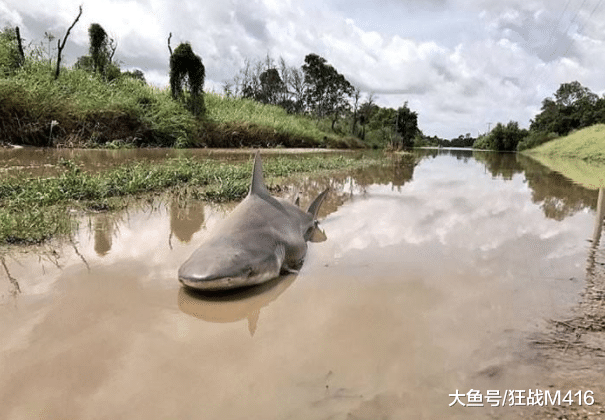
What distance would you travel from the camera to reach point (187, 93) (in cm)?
2575

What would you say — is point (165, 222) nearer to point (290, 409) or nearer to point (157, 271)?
point (157, 271)

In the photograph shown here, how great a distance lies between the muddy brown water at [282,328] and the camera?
1789 mm

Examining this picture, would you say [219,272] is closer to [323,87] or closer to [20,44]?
[20,44]

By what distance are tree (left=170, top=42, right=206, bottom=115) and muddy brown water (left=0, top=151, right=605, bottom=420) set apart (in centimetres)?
2157

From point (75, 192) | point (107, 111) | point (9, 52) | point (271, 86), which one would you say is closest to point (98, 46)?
point (9, 52)

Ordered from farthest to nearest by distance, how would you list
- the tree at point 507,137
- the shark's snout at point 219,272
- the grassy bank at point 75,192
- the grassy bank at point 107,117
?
the tree at point 507,137 < the grassy bank at point 107,117 < the grassy bank at point 75,192 < the shark's snout at point 219,272

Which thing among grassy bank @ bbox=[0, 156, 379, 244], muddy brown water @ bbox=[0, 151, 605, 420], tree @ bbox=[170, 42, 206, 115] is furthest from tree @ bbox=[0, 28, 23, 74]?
muddy brown water @ bbox=[0, 151, 605, 420]

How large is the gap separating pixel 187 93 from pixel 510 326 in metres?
25.9

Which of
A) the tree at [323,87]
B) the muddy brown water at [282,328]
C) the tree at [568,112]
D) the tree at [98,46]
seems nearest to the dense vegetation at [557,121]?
the tree at [568,112]

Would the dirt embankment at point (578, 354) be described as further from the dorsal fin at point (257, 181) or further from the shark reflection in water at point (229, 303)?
the dorsal fin at point (257, 181)

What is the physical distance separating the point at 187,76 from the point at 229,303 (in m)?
24.9

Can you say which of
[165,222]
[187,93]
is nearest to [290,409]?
[165,222]

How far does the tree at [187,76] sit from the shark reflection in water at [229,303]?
2326 cm

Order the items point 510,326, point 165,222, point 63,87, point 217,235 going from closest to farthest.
Result: point 510,326
point 217,235
point 165,222
point 63,87
